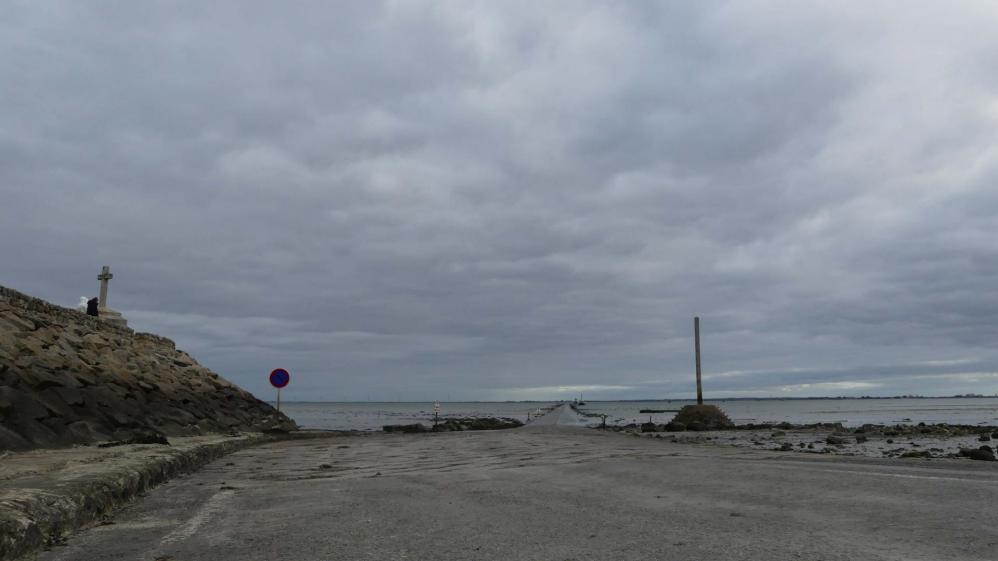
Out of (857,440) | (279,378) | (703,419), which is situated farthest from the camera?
(703,419)

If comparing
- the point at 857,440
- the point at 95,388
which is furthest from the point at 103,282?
the point at 857,440

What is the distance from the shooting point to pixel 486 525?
582 cm

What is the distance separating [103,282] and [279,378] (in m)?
11.9

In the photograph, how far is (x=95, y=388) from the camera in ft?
54.6

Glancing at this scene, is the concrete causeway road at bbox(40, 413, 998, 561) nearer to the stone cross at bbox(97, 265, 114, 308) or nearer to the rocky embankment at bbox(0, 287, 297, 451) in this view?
the rocky embankment at bbox(0, 287, 297, 451)

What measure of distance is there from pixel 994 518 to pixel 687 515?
251 cm

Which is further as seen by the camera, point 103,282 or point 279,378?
point 103,282

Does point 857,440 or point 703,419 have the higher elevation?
point 703,419

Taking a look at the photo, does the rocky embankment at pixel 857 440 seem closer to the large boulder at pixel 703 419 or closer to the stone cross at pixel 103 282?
the large boulder at pixel 703 419

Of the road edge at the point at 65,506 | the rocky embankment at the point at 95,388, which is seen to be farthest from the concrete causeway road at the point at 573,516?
the rocky embankment at the point at 95,388

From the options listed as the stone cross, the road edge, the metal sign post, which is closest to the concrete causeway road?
the road edge

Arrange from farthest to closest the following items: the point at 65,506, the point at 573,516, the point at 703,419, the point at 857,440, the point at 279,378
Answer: the point at 703,419 < the point at 857,440 < the point at 279,378 < the point at 573,516 < the point at 65,506

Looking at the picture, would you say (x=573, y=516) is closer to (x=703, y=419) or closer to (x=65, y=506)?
(x=65, y=506)

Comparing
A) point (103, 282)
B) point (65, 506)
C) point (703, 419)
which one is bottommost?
point (703, 419)
